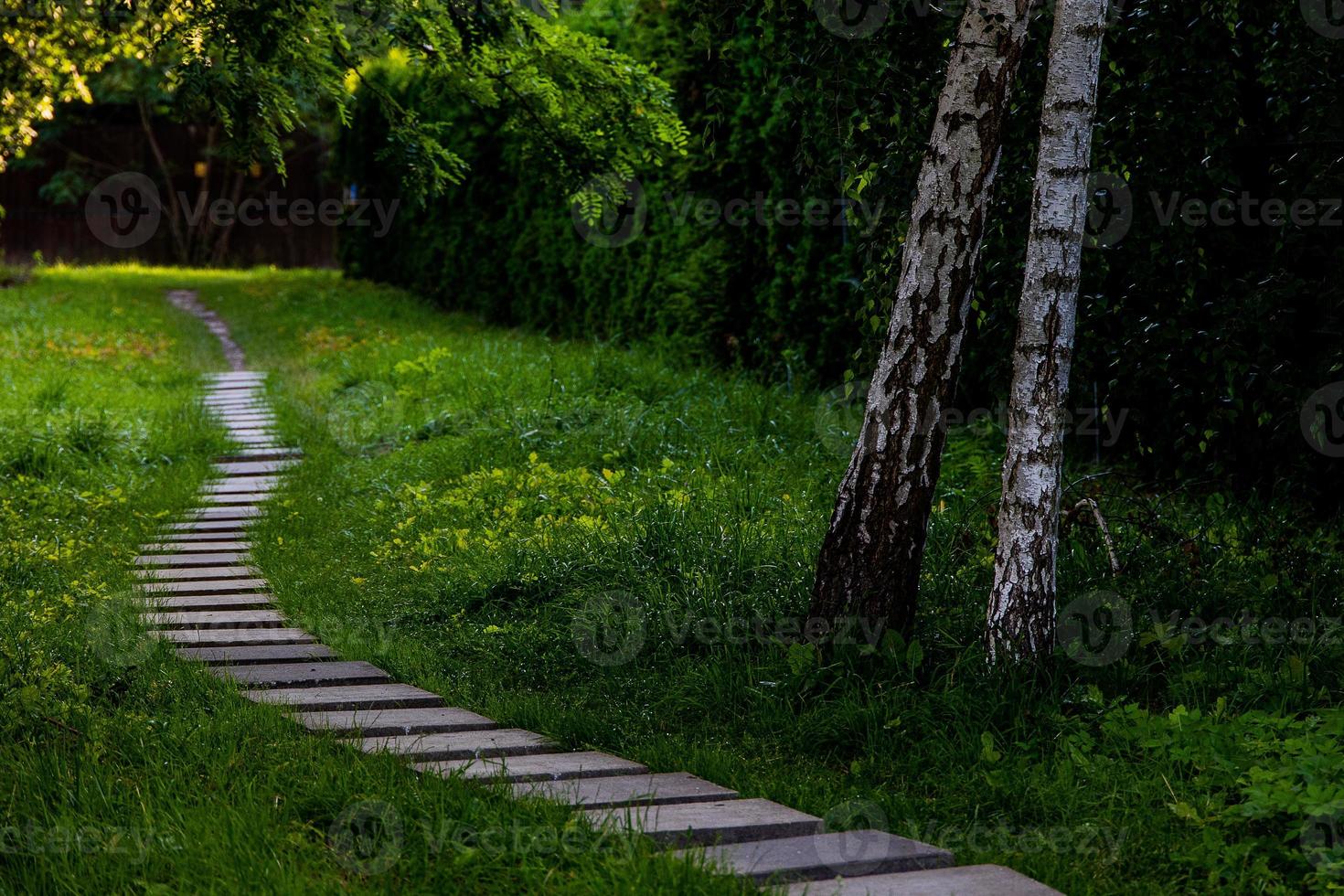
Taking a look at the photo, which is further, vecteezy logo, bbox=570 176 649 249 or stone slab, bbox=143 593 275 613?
vecteezy logo, bbox=570 176 649 249

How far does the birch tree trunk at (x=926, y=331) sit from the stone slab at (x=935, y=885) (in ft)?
5.41

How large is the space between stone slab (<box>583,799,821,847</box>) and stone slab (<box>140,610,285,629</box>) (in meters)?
3.21

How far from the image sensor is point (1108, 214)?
21.5ft

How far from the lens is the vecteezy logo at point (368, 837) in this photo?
3.56 meters

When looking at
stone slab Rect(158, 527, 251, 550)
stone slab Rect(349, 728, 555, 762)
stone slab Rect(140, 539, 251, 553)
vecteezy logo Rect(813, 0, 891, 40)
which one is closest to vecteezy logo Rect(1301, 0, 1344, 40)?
vecteezy logo Rect(813, 0, 891, 40)

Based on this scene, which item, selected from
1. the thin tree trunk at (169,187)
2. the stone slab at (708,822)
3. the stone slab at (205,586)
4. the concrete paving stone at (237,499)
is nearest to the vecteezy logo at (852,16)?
the stone slab at (708,822)

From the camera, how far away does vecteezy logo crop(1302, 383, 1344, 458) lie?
5969 millimetres

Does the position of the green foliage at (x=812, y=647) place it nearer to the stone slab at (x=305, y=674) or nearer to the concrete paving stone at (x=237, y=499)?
the stone slab at (x=305, y=674)

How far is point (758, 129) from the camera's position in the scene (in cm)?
1091

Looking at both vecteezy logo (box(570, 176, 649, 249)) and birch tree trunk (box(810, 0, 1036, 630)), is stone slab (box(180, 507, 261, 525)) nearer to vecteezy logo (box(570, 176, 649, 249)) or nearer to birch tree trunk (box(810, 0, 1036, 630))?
vecteezy logo (box(570, 176, 649, 249))

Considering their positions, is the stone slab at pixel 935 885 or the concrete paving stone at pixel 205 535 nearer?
the stone slab at pixel 935 885

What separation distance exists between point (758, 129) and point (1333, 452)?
19.4 feet

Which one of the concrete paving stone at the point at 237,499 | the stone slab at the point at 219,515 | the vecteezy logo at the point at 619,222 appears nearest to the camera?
the stone slab at the point at 219,515

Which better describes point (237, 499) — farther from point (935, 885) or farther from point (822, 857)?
point (935, 885)
